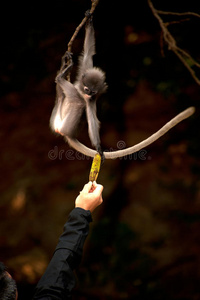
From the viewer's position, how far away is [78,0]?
185 inches

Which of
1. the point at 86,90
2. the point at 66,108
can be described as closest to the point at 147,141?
the point at 86,90

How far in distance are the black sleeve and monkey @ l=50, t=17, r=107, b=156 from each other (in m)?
1.29

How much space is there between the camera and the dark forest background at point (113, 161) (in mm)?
4660

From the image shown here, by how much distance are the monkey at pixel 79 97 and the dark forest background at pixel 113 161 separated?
1462 mm

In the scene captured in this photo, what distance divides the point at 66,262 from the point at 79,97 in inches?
72.7

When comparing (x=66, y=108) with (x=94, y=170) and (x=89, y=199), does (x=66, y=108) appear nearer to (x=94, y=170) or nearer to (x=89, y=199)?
(x=94, y=170)

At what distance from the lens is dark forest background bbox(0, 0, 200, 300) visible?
466 cm

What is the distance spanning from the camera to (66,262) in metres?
1.42

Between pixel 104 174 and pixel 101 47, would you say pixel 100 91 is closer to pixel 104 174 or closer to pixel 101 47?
pixel 101 47

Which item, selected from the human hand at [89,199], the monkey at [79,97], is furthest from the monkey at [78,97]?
the human hand at [89,199]

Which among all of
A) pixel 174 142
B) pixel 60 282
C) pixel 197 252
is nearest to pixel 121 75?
pixel 174 142

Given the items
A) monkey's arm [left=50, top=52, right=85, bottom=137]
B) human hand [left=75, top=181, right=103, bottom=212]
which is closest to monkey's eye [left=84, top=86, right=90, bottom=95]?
monkey's arm [left=50, top=52, right=85, bottom=137]

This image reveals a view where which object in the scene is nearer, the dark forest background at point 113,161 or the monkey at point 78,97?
the monkey at point 78,97

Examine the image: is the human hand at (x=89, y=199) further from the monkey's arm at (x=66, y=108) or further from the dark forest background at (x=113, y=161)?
the dark forest background at (x=113, y=161)
